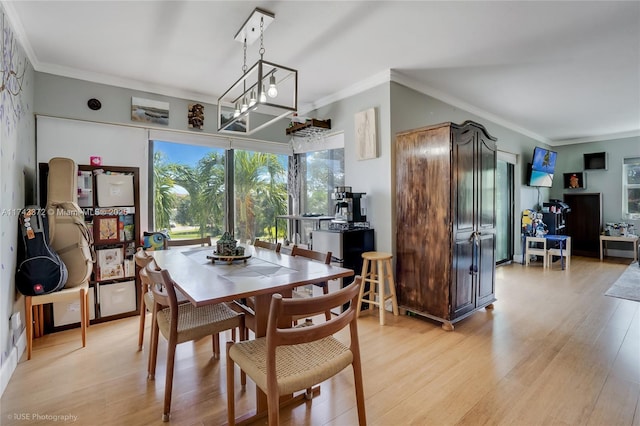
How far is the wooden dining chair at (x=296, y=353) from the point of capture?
127 cm

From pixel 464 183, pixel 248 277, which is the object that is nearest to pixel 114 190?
pixel 248 277

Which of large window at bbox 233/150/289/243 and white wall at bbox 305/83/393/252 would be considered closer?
white wall at bbox 305/83/393/252

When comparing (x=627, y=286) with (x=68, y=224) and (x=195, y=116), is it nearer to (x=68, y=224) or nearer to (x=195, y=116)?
(x=195, y=116)

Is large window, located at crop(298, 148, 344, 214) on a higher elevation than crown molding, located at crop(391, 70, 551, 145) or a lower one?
lower

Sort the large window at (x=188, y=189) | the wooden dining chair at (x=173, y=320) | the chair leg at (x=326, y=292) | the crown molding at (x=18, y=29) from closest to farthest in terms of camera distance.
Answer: the wooden dining chair at (x=173, y=320) → the crown molding at (x=18, y=29) → the chair leg at (x=326, y=292) → the large window at (x=188, y=189)

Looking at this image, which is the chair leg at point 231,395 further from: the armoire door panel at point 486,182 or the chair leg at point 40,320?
the armoire door panel at point 486,182

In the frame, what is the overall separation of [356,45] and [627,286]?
16.0 ft

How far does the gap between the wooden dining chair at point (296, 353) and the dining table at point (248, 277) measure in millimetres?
208

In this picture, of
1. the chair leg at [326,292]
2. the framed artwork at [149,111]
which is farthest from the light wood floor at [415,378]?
the framed artwork at [149,111]

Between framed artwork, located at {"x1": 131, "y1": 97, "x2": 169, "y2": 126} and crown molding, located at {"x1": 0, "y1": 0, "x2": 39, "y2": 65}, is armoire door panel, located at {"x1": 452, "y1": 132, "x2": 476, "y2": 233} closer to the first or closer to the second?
framed artwork, located at {"x1": 131, "y1": 97, "x2": 169, "y2": 126}

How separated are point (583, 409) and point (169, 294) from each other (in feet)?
7.84

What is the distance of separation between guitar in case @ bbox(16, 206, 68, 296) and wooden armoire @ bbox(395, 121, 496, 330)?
3058 mm

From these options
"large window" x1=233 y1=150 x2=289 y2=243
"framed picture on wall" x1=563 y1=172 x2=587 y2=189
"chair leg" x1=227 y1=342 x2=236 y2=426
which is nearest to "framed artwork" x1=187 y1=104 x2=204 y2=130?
"large window" x1=233 y1=150 x2=289 y2=243

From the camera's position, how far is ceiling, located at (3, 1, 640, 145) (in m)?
2.20
